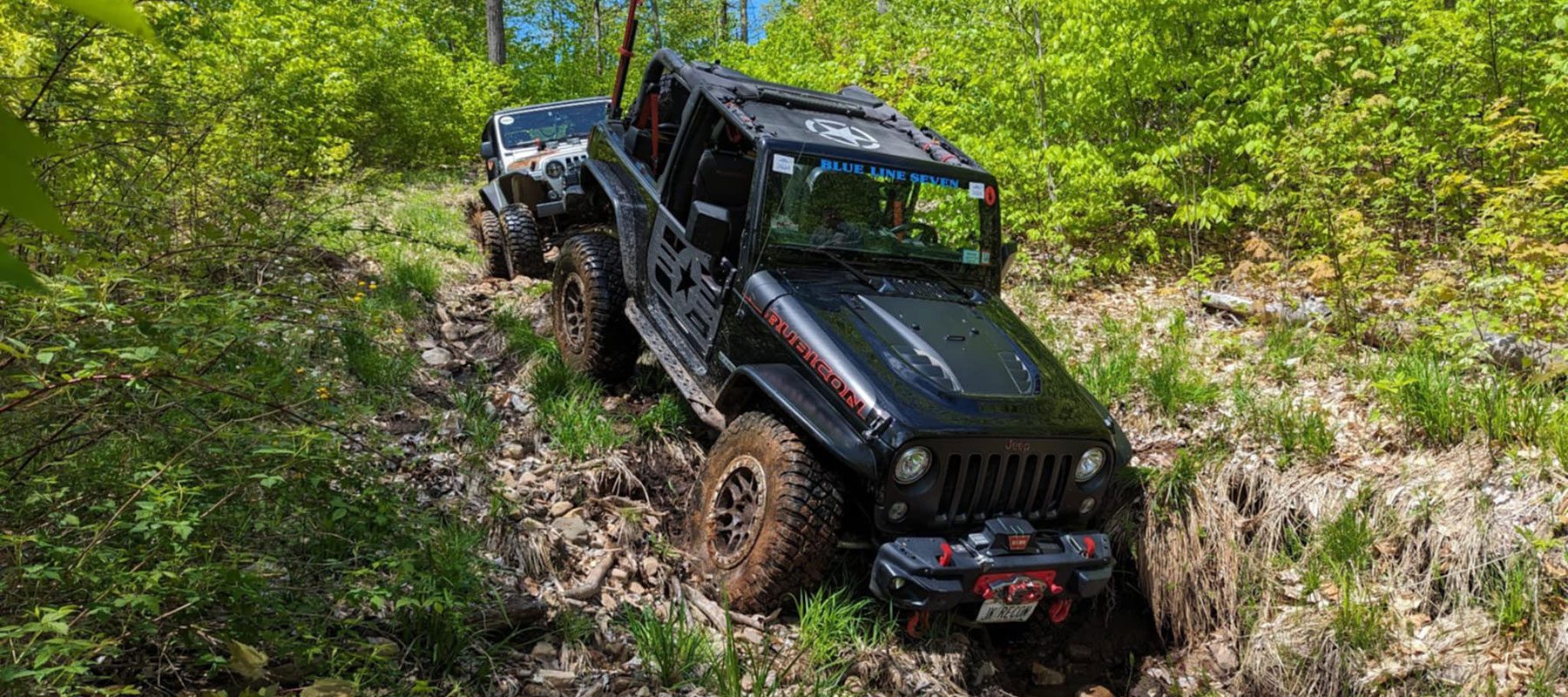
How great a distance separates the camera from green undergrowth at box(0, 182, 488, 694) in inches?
91.2

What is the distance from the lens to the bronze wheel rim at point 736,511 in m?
3.85

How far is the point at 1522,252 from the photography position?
509 centimetres

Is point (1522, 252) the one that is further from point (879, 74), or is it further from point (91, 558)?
point (91, 558)

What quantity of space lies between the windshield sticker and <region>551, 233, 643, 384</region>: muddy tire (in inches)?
58.9

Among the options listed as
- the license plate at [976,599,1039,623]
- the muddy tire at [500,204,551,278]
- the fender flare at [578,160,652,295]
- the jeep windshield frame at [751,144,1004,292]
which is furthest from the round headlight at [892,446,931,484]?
the muddy tire at [500,204,551,278]

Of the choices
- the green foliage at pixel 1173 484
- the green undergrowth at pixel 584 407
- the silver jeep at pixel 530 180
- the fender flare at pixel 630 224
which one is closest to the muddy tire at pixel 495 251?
the silver jeep at pixel 530 180

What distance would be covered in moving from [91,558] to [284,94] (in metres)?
5.29

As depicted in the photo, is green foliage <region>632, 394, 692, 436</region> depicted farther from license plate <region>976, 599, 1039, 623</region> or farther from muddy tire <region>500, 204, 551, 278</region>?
muddy tire <region>500, 204, 551, 278</region>

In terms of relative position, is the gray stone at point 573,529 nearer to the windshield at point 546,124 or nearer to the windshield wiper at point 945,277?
the windshield wiper at point 945,277

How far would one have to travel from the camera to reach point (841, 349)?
3.88 meters

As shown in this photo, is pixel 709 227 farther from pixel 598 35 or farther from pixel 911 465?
pixel 598 35

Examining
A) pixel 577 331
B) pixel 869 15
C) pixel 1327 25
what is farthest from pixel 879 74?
pixel 869 15

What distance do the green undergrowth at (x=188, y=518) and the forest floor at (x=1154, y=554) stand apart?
0.49 metres

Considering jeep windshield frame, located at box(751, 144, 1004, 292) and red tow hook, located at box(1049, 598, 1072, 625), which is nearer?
red tow hook, located at box(1049, 598, 1072, 625)
